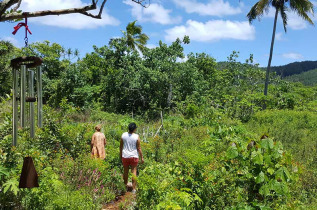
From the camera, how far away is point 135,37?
3186 cm

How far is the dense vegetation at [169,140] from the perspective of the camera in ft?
14.5

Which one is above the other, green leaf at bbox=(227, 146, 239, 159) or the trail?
green leaf at bbox=(227, 146, 239, 159)

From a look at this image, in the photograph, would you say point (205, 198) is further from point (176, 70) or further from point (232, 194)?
point (176, 70)

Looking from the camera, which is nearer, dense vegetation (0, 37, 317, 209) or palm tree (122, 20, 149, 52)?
dense vegetation (0, 37, 317, 209)

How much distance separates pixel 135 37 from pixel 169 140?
23.3m

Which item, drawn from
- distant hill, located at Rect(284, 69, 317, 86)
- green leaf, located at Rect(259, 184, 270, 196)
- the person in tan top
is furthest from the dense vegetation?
distant hill, located at Rect(284, 69, 317, 86)

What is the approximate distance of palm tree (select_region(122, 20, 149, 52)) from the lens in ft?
101

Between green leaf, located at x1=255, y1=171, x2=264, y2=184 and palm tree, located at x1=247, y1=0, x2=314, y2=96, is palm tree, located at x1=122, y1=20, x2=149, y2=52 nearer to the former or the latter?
palm tree, located at x1=247, y1=0, x2=314, y2=96

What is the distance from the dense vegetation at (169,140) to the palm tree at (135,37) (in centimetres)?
472

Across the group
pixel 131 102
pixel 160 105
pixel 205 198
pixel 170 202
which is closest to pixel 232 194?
pixel 205 198

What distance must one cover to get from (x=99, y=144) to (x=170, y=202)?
13.9ft

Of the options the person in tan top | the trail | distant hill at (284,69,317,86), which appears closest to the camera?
the trail

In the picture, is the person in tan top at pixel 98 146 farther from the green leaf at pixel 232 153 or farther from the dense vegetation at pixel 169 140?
the green leaf at pixel 232 153

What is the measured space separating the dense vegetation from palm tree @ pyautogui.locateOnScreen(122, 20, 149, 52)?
4720mm
